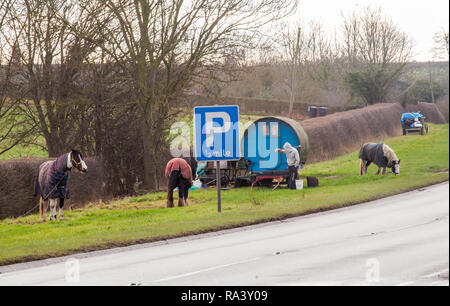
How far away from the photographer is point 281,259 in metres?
11.7

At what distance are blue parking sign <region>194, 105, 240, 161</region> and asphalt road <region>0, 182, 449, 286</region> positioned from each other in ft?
10.5

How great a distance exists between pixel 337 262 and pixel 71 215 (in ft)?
41.6

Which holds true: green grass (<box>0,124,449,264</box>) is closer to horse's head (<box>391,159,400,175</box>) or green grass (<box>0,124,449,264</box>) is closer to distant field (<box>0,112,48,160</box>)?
horse's head (<box>391,159,400,175</box>)

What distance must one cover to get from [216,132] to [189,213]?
2966 millimetres

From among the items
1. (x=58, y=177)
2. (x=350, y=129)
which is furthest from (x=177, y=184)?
(x=350, y=129)

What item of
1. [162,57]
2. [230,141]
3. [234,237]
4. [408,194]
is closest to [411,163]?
[408,194]

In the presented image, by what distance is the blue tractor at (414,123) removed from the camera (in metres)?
38.9

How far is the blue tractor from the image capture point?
38.9 metres

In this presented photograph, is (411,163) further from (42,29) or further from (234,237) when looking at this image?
(234,237)

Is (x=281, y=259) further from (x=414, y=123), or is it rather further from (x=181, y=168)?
(x=414, y=123)

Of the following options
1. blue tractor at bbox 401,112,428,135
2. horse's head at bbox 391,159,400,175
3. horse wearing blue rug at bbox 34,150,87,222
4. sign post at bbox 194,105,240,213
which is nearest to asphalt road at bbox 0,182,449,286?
sign post at bbox 194,105,240,213

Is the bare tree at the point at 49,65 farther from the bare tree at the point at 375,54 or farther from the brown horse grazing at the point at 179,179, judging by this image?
the bare tree at the point at 375,54

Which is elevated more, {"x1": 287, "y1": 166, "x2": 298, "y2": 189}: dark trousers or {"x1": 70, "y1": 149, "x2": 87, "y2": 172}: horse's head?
{"x1": 70, "y1": 149, "x2": 87, "y2": 172}: horse's head

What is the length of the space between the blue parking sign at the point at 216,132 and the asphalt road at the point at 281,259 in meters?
3.20
